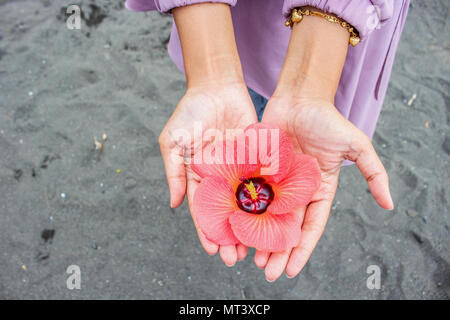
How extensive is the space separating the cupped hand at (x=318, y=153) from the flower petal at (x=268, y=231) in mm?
95

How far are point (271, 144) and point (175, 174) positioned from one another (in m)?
0.43

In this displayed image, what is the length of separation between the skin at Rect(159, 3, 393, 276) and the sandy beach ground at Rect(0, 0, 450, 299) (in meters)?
0.97

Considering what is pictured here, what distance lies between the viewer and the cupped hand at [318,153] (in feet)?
4.53

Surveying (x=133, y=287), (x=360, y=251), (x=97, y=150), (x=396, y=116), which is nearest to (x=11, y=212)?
A: (x=97, y=150)

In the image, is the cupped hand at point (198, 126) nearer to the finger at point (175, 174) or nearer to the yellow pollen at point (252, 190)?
the finger at point (175, 174)

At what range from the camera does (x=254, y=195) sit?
1.53 m

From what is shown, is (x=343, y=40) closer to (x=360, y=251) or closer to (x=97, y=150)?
(x=360, y=251)

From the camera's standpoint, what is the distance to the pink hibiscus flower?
4.56 feet

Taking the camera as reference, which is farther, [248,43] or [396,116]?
[396,116]

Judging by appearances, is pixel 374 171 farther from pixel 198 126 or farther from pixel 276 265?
pixel 198 126

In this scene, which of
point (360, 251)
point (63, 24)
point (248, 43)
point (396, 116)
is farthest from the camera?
point (63, 24)

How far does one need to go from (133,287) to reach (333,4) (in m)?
2.04

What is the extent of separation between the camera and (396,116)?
117 inches

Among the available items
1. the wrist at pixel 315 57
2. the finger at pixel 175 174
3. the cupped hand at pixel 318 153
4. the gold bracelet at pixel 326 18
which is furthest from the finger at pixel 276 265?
the gold bracelet at pixel 326 18
